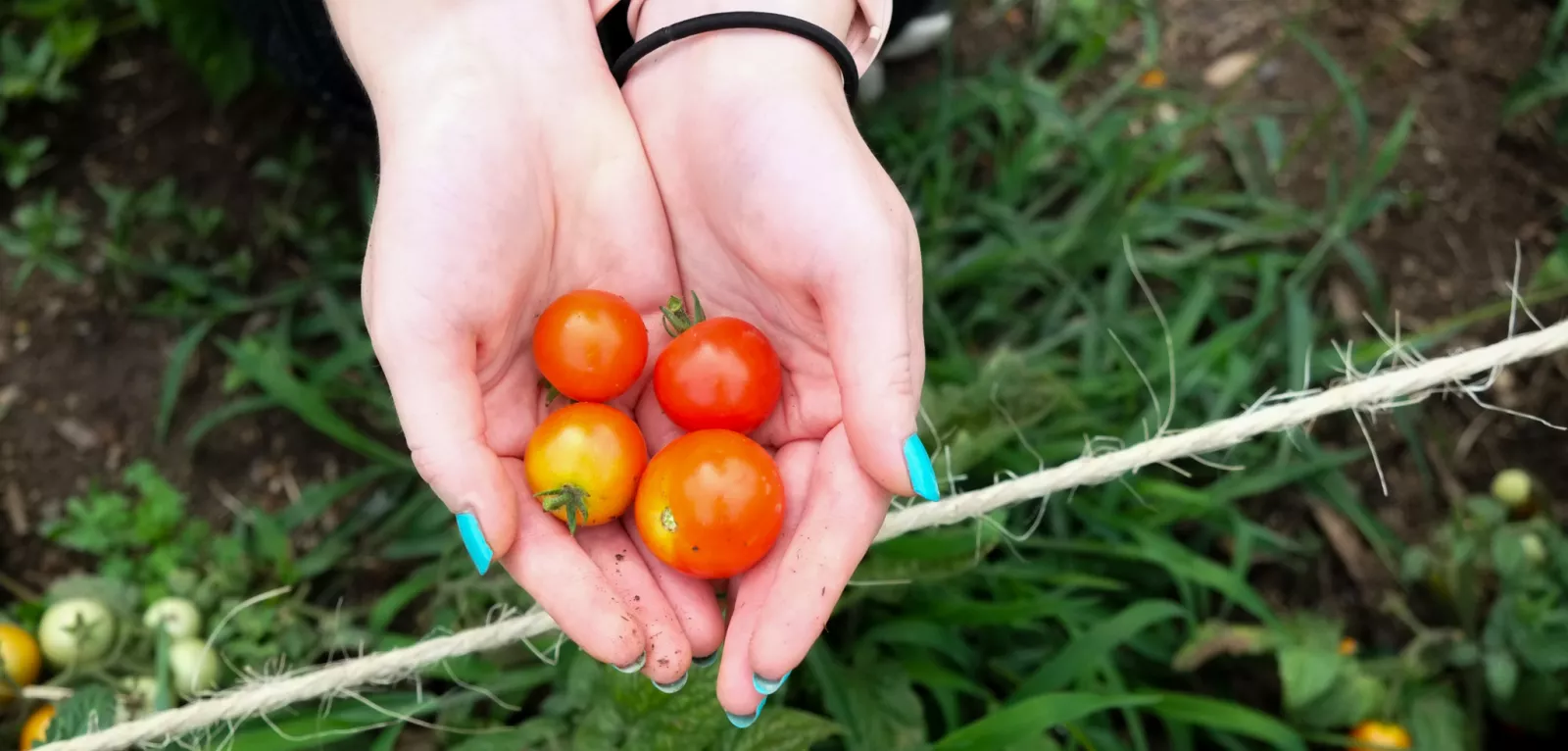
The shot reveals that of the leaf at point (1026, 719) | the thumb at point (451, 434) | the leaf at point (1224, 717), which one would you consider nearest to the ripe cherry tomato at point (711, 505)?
the thumb at point (451, 434)

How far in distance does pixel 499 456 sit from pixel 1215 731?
1.83 m

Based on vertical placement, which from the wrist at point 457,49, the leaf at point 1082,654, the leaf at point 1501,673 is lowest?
the leaf at point 1501,673

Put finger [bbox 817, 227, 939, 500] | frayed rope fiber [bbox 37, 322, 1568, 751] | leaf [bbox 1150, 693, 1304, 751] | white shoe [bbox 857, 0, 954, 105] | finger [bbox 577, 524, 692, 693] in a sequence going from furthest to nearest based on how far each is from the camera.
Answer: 1. white shoe [bbox 857, 0, 954, 105]
2. leaf [bbox 1150, 693, 1304, 751]
3. frayed rope fiber [bbox 37, 322, 1568, 751]
4. finger [bbox 577, 524, 692, 693]
5. finger [bbox 817, 227, 939, 500]

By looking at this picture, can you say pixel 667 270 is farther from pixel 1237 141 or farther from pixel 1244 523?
→ pixel 1237 141

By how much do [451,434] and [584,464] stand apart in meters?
0.23

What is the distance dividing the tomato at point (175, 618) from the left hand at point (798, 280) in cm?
123

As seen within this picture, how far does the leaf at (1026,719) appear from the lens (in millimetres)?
2080

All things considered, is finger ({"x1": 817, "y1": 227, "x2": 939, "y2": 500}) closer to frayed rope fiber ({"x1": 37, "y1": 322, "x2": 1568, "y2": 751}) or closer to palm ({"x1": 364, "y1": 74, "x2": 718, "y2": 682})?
frayed rope fiber ({"x1": 37, "y1": 322, "x2": 1568, "y2": 751})

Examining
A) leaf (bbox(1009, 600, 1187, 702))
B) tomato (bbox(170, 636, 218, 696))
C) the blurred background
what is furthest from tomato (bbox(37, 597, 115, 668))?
leaf (bbox(1009, 600, 1187, 702))

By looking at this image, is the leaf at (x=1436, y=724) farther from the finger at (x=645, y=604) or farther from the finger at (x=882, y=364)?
the finger at (x=645, y=604)

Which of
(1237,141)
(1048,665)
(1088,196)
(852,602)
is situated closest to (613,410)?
(852,602)

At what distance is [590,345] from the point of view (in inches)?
75.6

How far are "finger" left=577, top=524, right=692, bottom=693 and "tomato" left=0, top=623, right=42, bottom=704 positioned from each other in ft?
4.77

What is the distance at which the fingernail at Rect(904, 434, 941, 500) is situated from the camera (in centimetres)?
166
